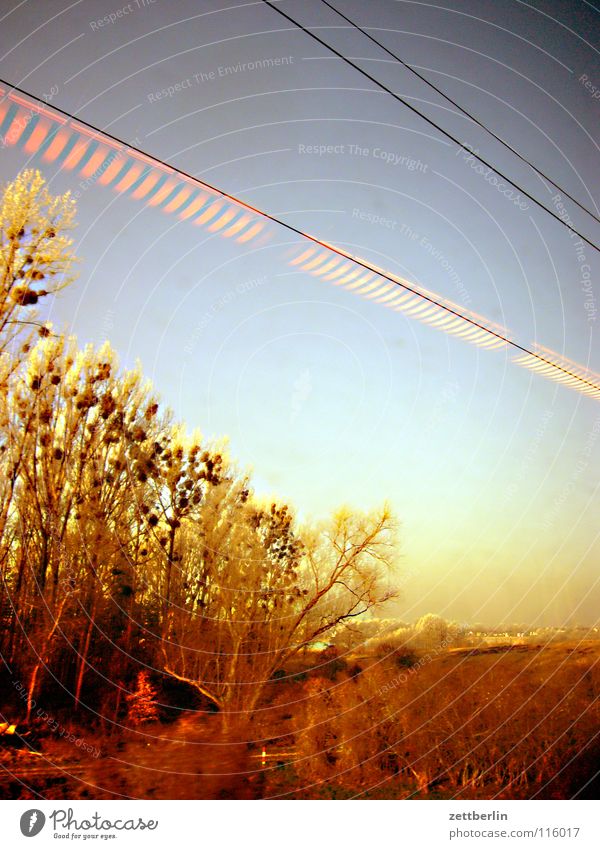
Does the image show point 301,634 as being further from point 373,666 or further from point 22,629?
A: point 22,629

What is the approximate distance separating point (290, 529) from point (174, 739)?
146cm

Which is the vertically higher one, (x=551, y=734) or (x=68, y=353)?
Answer: (x=68, y=353)

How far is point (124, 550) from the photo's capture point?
3.21 metres

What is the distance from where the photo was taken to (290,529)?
3.62 m

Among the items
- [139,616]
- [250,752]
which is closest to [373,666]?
[250,752]

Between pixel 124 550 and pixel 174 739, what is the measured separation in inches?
45.1

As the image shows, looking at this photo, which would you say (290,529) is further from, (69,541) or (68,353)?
(68,353)

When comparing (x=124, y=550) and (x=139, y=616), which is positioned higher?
(x=124, y=550)

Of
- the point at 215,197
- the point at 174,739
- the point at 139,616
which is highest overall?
the point at 215,197

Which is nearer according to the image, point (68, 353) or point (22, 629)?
point (22, 629)
